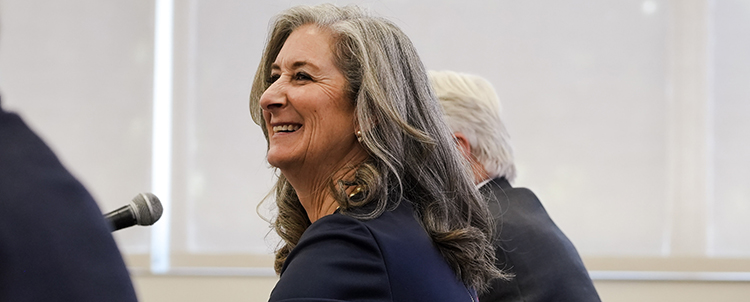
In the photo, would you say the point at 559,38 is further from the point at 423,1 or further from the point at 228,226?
the point at 228,226

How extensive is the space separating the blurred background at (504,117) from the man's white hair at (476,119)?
119 centimetres

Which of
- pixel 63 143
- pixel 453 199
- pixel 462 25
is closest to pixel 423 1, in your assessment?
pixel 462 25

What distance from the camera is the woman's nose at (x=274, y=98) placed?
1.43 metres

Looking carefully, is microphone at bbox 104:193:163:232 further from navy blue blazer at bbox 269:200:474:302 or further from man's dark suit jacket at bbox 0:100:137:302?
man's dark suit jacket at bbox 0:100:137:302

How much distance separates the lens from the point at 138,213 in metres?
1.14

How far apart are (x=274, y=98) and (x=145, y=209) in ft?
1.28

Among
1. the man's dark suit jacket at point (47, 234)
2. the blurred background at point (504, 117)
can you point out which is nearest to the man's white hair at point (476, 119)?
the blurred background at point (504, 117)

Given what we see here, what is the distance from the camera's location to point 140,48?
3.68 meters

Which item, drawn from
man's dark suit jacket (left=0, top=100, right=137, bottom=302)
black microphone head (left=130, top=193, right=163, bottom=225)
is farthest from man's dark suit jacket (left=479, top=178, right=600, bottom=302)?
man's dark suit jacket (left=0, top=100, right=137, bottom=302)

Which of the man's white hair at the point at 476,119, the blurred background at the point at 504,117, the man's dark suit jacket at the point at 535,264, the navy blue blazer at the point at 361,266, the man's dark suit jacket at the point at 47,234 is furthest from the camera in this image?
the blurred background at the point at 504,117

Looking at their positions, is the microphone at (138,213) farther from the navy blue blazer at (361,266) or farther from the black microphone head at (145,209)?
the navy blue blazer at (361,266)

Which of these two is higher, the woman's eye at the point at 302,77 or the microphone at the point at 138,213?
the woman's eye at the point at 302,77

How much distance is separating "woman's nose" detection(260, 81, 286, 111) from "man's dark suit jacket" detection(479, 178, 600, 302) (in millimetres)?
703

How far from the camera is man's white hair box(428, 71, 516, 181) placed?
2.21 meters
